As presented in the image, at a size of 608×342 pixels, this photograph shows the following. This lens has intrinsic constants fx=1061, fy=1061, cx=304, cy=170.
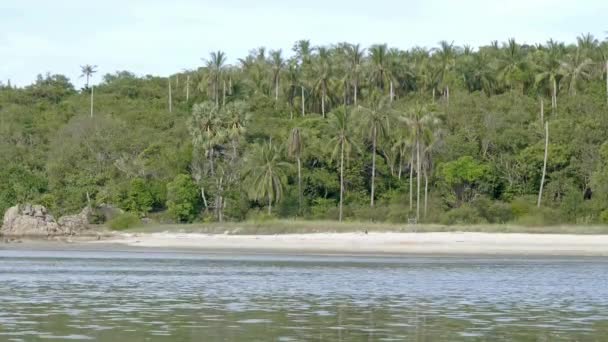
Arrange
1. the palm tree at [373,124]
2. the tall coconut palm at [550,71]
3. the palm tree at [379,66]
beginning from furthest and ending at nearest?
the palm tree at [379,66]
the tall coconut palm at [550,71]
the palm tree at [373,124]

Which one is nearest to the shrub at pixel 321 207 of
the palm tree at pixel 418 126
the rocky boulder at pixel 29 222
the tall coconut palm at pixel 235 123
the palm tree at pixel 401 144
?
the palm tree at pixel 401 144

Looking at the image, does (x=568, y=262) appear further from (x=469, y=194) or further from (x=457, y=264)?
(x=469, y=194)

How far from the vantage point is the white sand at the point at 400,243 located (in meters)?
54.0

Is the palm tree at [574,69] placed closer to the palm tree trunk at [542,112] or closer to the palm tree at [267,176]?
the palm tree trunk at [542,112]

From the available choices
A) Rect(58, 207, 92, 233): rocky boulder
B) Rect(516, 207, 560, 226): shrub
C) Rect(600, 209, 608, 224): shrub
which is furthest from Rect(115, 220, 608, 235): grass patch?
Rect(600, 209, 608, 224): shrub

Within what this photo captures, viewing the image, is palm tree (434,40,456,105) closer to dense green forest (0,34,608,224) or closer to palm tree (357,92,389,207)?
dense green forest (0,34,608,224)

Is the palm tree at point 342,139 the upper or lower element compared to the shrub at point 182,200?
upper

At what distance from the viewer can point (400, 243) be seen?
187 ft

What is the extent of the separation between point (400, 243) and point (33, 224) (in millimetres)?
28763

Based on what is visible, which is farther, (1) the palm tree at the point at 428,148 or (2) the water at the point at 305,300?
(1) the palm tree at the point at 428,148

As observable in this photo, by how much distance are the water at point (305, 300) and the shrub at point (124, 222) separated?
24709 mm

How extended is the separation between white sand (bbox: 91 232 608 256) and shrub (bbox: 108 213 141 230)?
28.0 feet

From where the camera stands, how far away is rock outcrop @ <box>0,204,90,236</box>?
7275cm

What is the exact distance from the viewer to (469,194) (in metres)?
83.7
